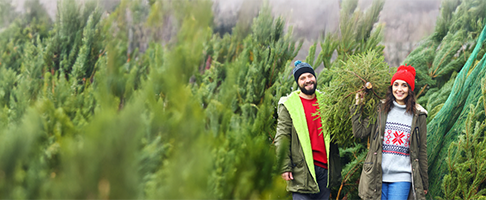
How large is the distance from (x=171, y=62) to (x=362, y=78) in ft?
4.46

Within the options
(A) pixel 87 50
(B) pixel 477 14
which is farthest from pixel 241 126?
(B) pixel 477 14

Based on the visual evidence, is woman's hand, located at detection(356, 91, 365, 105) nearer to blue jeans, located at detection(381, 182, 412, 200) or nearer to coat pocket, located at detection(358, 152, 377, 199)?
coat pocket, located at detection(358, 152, 377, 199)

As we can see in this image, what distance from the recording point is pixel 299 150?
1816 millimetres

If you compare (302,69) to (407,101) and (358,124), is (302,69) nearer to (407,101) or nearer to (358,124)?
(358,124)

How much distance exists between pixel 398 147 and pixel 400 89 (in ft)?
0.91

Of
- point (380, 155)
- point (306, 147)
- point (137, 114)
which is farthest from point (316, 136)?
point (137, 114)

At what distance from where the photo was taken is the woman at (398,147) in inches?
63.9

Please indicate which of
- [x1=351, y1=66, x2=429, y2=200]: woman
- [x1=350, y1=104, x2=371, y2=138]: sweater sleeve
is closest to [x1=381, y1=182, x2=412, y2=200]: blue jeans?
[x1=351, y1=66, x2=429, y2=200]: woman

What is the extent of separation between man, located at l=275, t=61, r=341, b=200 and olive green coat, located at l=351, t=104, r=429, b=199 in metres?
0.20

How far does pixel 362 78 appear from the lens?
169 cm

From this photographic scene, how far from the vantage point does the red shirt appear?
72.3 inches

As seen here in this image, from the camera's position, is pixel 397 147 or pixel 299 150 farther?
pixel 299 150

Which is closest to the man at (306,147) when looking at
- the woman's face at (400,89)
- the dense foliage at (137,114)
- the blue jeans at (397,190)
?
the blue jeans at (397,190)

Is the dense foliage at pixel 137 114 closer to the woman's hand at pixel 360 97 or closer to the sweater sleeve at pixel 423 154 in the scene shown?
the woman's hand at pixel 360 97
